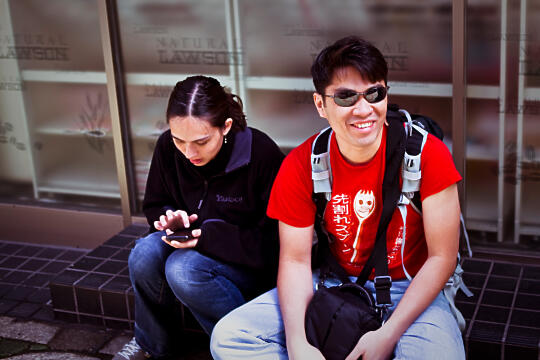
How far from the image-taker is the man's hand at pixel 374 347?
2.90 m

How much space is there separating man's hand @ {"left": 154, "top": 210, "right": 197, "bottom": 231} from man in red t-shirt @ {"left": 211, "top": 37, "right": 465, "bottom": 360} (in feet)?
1.49

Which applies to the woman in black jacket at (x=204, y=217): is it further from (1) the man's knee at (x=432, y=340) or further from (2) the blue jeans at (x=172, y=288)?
(1) the man's knee at (x=432, y=340)

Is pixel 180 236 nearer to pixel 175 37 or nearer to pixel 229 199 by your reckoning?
pixel 229 199

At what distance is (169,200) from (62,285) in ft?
3.39

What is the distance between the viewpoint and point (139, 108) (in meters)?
5.15

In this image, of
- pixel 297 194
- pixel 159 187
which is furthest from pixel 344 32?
pixel 297 194

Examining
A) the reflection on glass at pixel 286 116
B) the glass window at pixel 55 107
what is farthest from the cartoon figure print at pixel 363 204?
the glass window at pixel 55 107

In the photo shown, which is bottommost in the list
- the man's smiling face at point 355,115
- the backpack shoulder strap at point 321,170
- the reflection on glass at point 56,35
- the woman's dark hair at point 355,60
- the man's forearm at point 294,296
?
the man's forearm at point 294,296

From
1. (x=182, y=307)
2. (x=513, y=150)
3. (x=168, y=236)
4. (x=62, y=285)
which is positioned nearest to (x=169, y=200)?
(x=168, y=236)

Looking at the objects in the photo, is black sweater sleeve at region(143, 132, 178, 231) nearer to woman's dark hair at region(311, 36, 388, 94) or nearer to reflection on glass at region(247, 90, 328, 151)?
woman's dark hair at region(311, 36, 388, 94)

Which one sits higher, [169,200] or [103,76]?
[103,76]

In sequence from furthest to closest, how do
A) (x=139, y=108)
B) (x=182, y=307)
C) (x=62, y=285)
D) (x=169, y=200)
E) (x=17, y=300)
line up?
(x=139, y=108) → (x=17, y=300) → (x=62, y=285) → (x=182, y=307) → (x=169, y=200)

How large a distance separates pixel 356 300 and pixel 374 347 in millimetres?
199

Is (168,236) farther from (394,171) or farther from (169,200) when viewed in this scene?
(394,171)
